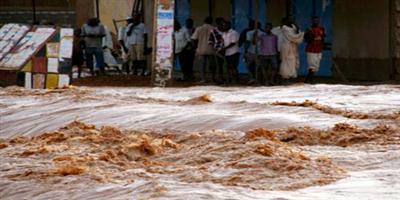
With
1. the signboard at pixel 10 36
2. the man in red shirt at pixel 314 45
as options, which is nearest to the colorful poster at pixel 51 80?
the signboard at pixel 10 36

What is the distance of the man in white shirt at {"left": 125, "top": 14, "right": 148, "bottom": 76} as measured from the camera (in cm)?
2311

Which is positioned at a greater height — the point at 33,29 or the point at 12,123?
the point at 33,29

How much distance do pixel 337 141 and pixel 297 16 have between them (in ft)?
45.2

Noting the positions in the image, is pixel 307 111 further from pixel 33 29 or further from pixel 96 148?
pixel 33 29

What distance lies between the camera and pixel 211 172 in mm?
6746

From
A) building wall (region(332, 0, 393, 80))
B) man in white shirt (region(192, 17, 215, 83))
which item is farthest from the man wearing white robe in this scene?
man in white shirt (region(192, 17, 215, 83))

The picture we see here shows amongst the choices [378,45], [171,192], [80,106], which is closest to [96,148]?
[171,192]

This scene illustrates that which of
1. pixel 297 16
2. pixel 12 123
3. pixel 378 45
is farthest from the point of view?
pixel 297 16

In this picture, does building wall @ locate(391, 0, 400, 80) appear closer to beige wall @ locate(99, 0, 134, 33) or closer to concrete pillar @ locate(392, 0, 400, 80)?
concrete pillar @ locate(392, 0, 400, 80)

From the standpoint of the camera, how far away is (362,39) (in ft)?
66.1

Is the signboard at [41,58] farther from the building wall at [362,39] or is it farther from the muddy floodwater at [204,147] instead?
the building wall at [362,39]

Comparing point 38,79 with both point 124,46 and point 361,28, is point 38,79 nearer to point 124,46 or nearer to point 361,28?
point 361,28

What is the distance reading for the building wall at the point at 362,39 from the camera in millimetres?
19364

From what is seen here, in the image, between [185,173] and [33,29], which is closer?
[185,173]
